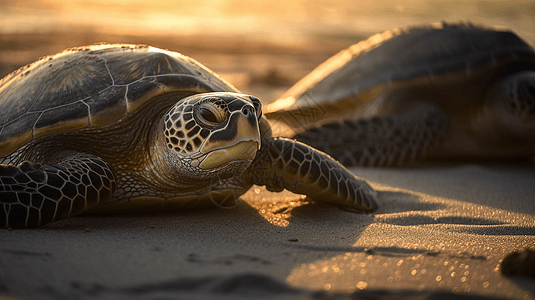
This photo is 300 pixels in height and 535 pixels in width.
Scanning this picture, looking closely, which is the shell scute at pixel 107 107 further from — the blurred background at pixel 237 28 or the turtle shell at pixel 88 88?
the blurred background at pixel 237 28

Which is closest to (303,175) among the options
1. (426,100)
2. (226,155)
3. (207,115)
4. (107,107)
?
(226,155)

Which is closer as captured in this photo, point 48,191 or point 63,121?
point 48,191

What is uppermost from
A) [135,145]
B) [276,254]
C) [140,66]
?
[140,66]

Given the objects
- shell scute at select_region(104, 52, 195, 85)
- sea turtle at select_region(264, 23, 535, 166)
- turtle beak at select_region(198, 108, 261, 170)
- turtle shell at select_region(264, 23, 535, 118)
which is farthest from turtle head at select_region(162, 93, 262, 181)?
turtle shell at select_region(264, 23, 535, 118)

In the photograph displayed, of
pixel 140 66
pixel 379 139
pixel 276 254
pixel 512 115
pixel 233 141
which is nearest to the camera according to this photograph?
pixel 276 254

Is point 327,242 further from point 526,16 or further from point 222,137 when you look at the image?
point 526,16

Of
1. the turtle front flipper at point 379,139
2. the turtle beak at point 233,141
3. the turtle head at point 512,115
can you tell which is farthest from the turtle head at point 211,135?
the turtle head at point 512,115

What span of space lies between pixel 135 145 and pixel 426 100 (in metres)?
3.72

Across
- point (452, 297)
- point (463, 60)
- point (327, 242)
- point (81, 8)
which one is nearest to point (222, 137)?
point (327, 242)

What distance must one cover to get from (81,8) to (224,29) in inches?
602

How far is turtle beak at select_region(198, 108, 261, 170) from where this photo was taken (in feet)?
6.76

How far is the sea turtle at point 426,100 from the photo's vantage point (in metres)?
4.38

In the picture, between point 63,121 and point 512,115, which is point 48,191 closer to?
point 63,121

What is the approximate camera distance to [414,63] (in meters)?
5.04
